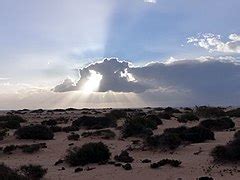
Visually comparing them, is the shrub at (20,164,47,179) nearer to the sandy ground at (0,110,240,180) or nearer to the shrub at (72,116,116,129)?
the sandy ground at (0,110,240,180)

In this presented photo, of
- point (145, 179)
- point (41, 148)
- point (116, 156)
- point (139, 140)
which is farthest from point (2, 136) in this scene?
point (145, 179)

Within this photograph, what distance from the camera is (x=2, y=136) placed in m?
40.0

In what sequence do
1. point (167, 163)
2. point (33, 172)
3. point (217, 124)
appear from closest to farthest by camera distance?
1. point (33, 172)
2. point (167, 163)
3. point (217, 124)

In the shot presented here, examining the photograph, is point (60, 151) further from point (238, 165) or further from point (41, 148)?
point (238, 165)

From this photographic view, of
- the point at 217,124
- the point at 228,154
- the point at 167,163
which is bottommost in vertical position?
the point at 167,163

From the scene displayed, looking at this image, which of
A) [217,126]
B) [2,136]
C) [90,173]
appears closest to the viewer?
[90,173]

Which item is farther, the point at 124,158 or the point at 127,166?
the point at 124,158

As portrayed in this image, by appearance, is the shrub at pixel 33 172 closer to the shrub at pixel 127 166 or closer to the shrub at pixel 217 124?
the shrub at pixel 127 166

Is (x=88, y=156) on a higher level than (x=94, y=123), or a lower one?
lower

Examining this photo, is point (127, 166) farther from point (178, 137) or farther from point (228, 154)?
point (178, 137)

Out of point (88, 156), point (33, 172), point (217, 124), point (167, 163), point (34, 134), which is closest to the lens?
point (33, 172)

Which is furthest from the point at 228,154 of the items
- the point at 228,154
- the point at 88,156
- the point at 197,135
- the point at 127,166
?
the point at 197,135

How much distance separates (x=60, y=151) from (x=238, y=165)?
13.5m

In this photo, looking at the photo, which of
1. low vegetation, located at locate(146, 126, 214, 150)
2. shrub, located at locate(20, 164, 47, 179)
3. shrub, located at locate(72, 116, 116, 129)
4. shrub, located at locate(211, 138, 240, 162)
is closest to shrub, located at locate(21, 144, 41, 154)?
low vegetation, located at locate(146, 126, 214, 150)
